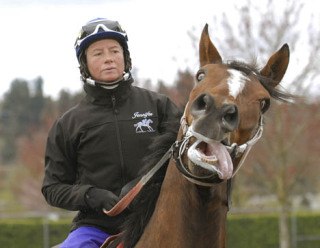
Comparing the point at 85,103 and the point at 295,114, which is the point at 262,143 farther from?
the point at 85,103

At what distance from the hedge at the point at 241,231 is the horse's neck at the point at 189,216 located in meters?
21.5

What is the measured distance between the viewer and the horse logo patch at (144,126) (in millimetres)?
5469

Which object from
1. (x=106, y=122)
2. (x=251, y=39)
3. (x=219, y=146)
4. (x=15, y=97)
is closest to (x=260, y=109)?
(x=219, y=146)

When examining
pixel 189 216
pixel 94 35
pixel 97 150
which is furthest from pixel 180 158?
pixel 94 35

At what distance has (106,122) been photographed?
5.42m

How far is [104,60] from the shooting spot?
18.0 feet

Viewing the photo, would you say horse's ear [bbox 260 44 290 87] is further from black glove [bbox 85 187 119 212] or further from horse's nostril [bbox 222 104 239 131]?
black glove [bbox 85 187 119 212]

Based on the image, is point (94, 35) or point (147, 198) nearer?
point (147, 198)

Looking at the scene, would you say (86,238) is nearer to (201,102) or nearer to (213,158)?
(213,158)

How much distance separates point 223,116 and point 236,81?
410 millimetres

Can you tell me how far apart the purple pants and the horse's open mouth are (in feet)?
4.51

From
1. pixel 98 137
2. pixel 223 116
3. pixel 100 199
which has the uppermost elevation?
pixel 223 116

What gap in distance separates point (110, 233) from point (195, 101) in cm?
A: 167

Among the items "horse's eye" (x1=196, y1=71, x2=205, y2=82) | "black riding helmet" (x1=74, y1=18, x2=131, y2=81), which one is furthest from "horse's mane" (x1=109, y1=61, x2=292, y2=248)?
"black riding helmet" (x1=74, y1=18, x2=131, y2=81)
